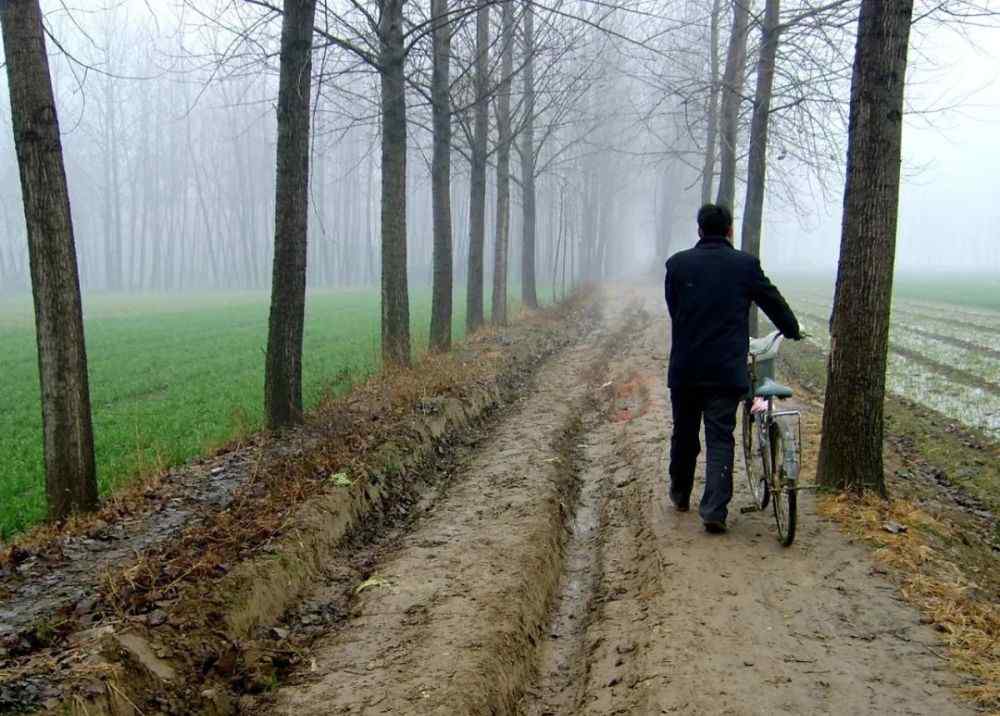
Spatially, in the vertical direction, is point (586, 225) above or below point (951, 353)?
above

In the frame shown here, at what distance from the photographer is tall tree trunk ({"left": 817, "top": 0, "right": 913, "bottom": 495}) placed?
6.34 meters

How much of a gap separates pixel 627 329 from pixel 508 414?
1219 cm

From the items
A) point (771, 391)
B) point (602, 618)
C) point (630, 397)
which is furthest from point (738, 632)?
point (630, 397)

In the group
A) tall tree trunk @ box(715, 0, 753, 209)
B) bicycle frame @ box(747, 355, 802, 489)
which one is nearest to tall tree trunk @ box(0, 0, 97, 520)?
bicycle frame @ box(747, 355, 802, 489)

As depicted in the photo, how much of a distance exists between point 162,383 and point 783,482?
13057 millimetres

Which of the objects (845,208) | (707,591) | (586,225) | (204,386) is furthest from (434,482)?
(586,225)

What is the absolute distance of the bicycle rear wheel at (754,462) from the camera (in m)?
6.45

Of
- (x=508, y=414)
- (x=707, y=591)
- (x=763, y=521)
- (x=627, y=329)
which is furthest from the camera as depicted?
(x=627, y=329)

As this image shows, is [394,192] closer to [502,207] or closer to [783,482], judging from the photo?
[783,482]

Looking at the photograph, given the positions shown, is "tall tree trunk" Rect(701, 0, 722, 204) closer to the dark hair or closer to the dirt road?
the dark hair

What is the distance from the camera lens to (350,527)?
6527mm

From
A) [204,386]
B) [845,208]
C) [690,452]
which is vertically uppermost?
[845,208]

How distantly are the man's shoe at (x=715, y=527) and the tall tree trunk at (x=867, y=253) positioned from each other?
1298 mm

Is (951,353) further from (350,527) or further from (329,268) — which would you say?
(329,268)
